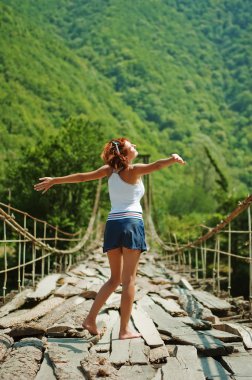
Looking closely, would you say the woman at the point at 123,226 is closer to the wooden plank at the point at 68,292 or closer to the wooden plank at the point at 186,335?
the wooden plank at the point at 186,335

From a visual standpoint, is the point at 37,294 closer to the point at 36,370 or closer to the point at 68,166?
the point at 36,370

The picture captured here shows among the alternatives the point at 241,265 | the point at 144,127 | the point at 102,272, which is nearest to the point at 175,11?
the point at 144,127

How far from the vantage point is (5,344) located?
2.68m

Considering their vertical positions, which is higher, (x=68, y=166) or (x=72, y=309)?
(x=68, y=166)

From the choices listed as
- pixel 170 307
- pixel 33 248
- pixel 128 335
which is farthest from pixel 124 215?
pixel 33 248

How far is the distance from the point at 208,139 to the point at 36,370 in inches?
1993

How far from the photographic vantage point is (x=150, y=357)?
8.34 ft

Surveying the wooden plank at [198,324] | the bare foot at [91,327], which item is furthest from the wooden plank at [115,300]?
the bare foot at [91,327]

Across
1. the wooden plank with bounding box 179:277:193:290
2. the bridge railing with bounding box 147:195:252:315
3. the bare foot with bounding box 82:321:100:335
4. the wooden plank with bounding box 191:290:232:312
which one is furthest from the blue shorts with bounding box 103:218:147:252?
the wooden plank with bounding box 179:277:193:290

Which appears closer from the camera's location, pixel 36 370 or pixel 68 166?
pixel 36 370

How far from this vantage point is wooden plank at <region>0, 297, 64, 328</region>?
325 cm

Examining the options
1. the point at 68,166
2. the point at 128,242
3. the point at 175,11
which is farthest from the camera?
the point at 175,11

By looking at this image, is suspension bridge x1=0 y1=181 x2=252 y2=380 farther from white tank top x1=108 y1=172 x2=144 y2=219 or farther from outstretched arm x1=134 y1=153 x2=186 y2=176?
outstretched arm x1=134 y1=153 x2=186 y2=176

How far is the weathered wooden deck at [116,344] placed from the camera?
2.30m
